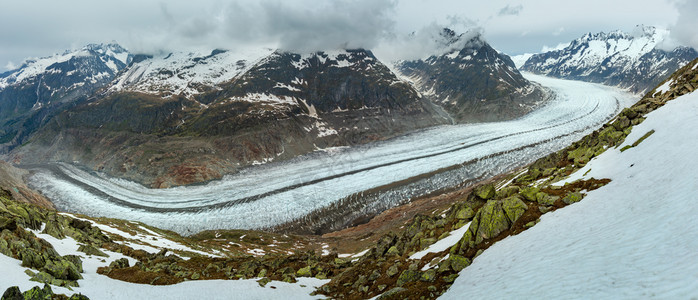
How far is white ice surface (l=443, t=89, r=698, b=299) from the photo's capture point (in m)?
9.81

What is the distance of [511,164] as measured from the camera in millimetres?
107625

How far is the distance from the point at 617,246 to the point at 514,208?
328 inches

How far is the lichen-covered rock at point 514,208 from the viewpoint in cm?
1998

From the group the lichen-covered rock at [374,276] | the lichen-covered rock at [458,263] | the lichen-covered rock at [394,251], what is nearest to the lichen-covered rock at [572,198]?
the lichen-covered rock at [458,263]

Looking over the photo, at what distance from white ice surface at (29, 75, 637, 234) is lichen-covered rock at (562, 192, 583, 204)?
68.0 meters

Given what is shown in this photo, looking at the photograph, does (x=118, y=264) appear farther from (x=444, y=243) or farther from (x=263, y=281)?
(x=444, y=243)

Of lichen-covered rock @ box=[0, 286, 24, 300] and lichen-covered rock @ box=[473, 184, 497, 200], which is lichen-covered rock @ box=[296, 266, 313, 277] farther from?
lichen-covered rock @ box=[0, 286, 24, 300]

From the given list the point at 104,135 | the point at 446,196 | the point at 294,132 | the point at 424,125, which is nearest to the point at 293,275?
the point at 446,196

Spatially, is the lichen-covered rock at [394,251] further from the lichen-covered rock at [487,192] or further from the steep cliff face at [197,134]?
the steep cliff face at [197,134]

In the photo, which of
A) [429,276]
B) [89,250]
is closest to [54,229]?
[89,250]

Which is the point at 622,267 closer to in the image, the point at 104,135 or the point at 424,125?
the point at 424,125

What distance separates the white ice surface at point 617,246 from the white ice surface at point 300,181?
69310 millimetres

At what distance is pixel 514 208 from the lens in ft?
67.2

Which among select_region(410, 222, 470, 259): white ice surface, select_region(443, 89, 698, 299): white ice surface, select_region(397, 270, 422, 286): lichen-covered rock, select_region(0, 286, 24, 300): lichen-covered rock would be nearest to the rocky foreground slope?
select_region(397, 270, 422, 286): lichen-covered rock
